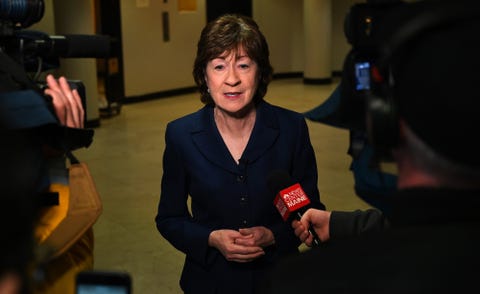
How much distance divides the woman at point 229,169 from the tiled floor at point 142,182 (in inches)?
87.0

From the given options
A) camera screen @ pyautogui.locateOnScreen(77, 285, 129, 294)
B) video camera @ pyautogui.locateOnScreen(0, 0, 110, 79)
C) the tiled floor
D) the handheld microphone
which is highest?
video camera @ pyautogui.locateOnScreen(0, 0, 110, 79)

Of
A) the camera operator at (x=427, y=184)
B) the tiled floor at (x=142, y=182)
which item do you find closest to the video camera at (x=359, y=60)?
the camera operator at (x=427, y=184)

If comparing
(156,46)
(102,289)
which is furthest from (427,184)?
(156,46)

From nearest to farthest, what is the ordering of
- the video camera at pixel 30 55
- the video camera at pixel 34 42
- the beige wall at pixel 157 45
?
1. the video camera at pixel 30 55
2. the video camera at pixel 34 42
3. the beige wall at pixel 157 45

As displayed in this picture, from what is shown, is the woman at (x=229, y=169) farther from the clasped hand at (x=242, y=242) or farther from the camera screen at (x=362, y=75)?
the camera screen at (x=362, y=75)

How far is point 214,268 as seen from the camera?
2477 mm

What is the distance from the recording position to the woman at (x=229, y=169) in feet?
8.01

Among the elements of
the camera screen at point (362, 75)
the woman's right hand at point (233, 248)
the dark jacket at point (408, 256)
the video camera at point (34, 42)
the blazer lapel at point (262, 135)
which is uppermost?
the video camera at point (34, 42)

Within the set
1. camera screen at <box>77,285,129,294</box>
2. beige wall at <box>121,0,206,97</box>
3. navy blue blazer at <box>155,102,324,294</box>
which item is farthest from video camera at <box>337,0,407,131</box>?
beige wall at <box>121,0,206,97</box>

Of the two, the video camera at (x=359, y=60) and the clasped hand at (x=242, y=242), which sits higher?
the video camera at (x=359, y=60)

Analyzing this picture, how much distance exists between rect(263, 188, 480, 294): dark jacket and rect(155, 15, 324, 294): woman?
52.8 inches

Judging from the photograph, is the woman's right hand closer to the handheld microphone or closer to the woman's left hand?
the woman's left hand

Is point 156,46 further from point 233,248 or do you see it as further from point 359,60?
point 359,60

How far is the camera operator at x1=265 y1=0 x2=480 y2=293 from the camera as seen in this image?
983 millimetres
